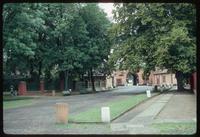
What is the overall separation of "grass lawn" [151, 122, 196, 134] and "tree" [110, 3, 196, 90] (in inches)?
922

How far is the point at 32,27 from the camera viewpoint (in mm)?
38188

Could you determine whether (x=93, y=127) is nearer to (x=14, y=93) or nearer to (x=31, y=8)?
(x=31, y=8)

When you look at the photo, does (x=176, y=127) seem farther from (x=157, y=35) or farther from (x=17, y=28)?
(x=157, y=35)

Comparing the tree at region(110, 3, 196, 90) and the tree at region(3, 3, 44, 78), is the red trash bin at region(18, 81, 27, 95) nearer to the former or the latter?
the tree at region(110, 3, 196, 90)

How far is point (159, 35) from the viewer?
41719 millimetres

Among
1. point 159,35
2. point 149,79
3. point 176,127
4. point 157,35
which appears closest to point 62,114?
point 176,127

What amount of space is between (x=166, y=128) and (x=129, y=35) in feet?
104

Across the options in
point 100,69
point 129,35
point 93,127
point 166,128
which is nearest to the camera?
point 166,128

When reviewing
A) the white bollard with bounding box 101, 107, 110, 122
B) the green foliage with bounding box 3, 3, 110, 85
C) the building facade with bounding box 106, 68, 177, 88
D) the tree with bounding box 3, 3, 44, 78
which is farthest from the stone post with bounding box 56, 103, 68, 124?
the building facade with bounding box 106, 68, 177, 88

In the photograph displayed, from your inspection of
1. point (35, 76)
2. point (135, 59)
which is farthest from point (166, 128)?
point (35, 76)

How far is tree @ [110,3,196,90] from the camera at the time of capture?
40.2 metres

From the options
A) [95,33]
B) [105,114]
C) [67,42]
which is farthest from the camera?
[95,33]

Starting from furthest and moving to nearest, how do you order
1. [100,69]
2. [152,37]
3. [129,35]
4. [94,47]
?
[100,69] < [94,47] < [129,35] < [152,37]

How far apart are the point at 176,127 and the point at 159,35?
27156 mm
